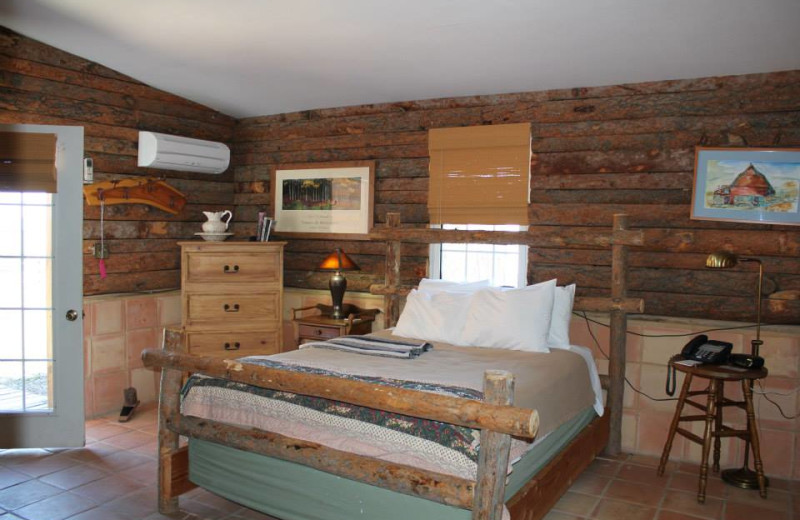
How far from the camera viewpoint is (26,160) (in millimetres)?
4082

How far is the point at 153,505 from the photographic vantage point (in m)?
3.46

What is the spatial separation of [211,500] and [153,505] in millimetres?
300

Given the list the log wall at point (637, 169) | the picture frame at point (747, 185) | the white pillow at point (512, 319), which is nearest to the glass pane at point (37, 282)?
the log wall at point (637, 169)

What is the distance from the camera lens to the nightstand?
16.5 ft

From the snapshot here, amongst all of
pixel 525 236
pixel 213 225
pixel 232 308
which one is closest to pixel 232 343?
pixel 232 308

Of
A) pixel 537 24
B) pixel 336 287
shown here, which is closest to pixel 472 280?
pixel 336 287

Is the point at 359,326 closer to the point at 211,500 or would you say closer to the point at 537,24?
the point at 211,500

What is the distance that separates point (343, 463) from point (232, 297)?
2.76m

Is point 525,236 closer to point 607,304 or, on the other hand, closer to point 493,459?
point 607,304

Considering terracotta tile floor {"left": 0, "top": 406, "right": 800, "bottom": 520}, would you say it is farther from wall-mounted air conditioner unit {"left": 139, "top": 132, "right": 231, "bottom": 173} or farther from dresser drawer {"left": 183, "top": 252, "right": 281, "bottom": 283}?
wall-mounted air conditioner unit {"left": 139, "top": 132, "right": 231, "bottom": 173}

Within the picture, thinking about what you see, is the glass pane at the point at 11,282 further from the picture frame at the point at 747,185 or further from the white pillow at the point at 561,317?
the picture frame at the point at 747,185

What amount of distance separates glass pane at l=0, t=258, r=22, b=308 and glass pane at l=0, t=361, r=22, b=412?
1.30 feet

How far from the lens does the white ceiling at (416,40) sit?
11.0 ft

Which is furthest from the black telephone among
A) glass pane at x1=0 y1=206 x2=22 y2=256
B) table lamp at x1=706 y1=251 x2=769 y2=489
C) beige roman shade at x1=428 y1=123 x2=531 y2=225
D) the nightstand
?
glass pane at x1=0 y1=206 x2=22 y2=256
